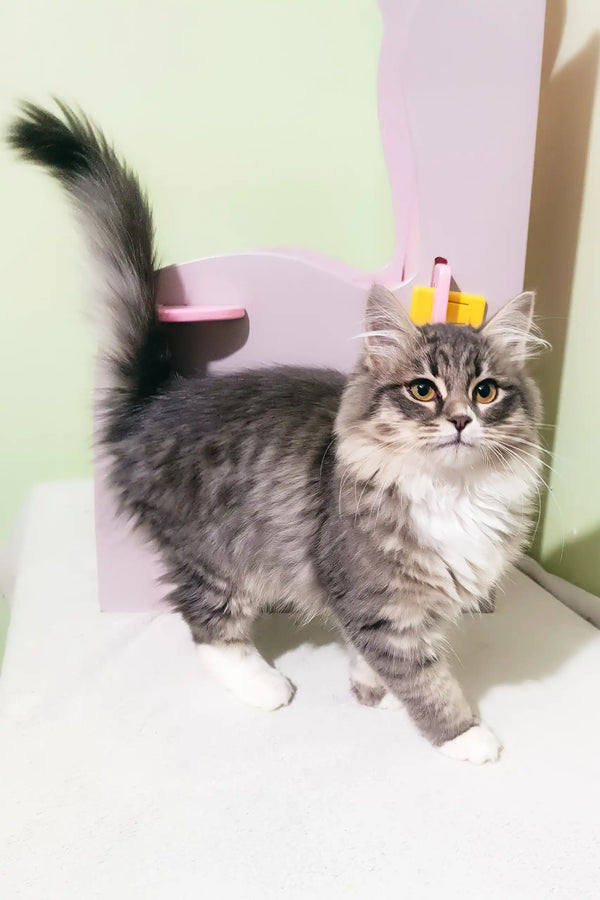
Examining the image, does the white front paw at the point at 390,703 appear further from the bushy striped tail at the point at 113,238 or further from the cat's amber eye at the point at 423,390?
the bushy striped tail at the point at 113,238

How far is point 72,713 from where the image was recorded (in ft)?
3.17

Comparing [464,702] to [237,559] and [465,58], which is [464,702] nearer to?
[237,559]

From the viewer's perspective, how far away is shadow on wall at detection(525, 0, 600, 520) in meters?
1.17

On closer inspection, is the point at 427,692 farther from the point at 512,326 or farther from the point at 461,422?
the point at 512,326

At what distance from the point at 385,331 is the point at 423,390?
98mm

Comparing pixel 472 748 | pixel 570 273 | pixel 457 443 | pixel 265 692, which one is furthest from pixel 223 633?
pixel 570 273

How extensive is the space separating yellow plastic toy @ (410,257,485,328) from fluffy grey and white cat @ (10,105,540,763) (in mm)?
134

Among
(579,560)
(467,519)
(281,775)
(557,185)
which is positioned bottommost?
(281,775)

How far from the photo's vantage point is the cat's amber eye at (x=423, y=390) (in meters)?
0.85

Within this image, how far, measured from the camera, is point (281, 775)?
862 mm

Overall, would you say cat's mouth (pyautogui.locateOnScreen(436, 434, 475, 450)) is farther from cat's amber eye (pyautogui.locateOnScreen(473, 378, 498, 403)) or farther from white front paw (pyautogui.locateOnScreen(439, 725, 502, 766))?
white front paw (pyautogui.locateOnScreen(439, 725, 502, 766))

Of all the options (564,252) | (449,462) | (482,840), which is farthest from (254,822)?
(564,252)

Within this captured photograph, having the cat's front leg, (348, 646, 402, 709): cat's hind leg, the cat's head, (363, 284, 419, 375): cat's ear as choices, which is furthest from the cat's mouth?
(348, 646, 402, 709): cat's hind leg

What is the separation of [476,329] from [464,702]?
21.0 inches
